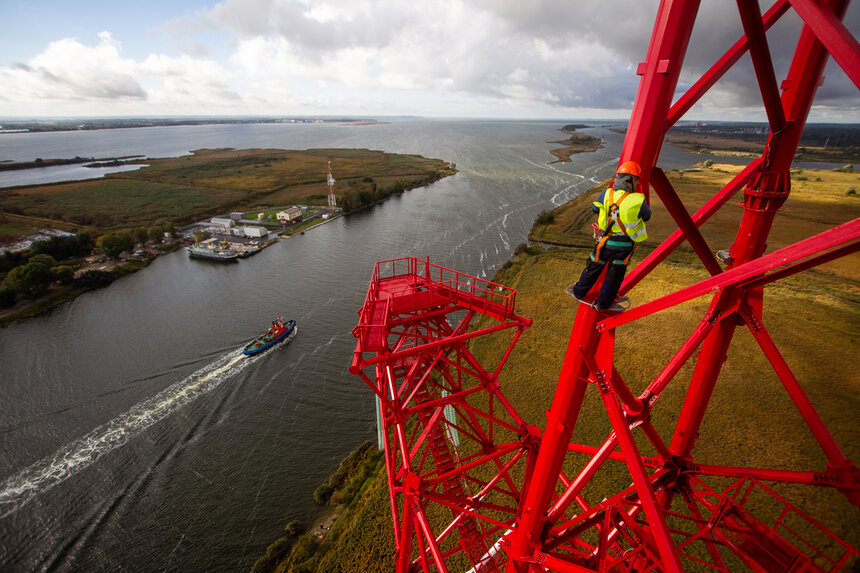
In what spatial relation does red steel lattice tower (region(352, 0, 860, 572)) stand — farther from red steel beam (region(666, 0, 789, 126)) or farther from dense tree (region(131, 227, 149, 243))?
dense tree (region(131, 227, 149, 243))

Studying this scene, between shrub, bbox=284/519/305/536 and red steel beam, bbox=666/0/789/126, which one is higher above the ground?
red steel beam, bbox=666/0/789/126

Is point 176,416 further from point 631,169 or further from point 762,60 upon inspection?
point 762,60

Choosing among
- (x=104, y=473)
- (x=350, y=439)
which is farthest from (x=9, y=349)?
(x=350, y=439)

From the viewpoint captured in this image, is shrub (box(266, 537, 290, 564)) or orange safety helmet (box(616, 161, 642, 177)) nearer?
orange safety helmet (box(616, 161, 642, 177))

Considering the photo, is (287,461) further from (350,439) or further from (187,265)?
(187,265)

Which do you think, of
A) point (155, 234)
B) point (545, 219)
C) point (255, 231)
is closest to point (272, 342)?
point (255, 231)

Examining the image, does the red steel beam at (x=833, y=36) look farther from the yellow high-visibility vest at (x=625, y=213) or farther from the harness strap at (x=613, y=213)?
the harness strap at (x=613, y=213)

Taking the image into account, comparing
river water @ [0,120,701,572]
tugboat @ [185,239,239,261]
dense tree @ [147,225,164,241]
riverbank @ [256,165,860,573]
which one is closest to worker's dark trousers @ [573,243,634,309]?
riverbank @ [256,165,860,573]
